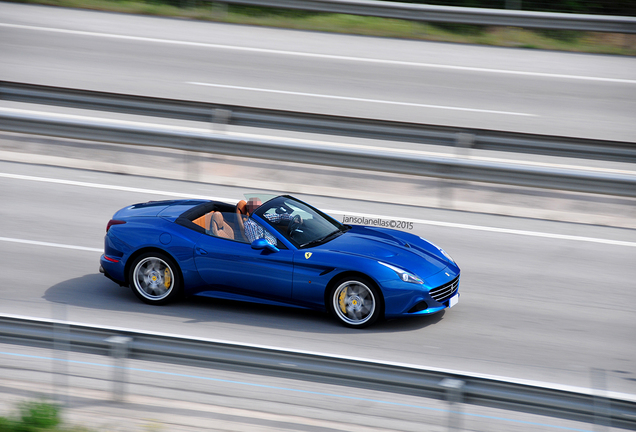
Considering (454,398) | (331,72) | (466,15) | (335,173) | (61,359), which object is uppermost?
(466,15)

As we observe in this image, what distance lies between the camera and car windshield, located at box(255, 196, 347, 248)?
806cm

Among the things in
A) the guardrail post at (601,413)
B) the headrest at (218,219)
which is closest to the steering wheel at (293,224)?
the headrest at (218,219)

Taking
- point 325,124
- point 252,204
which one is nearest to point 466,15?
point 325,124

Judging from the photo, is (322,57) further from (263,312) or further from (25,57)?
(263,312)

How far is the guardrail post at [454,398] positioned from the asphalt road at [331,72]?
425 inches

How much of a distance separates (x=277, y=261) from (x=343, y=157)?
4612mm

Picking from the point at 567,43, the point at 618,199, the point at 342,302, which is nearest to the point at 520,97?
the point at 567,43

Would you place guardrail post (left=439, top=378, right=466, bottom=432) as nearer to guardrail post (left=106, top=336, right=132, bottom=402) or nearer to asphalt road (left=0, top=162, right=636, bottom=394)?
asphalt road (left=0, top=162, right=636, bottom=394)

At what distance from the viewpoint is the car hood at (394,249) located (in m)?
7.71

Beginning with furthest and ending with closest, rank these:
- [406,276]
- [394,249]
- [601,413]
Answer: [394,249] < [406,276] < [601,413]

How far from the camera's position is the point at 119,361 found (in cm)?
543

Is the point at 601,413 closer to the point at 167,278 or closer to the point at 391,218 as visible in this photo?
the point at 167,278

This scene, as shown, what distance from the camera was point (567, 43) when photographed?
755 inches

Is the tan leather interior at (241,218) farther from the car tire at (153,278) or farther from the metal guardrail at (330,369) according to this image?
the metal guardrail at (330,369)
